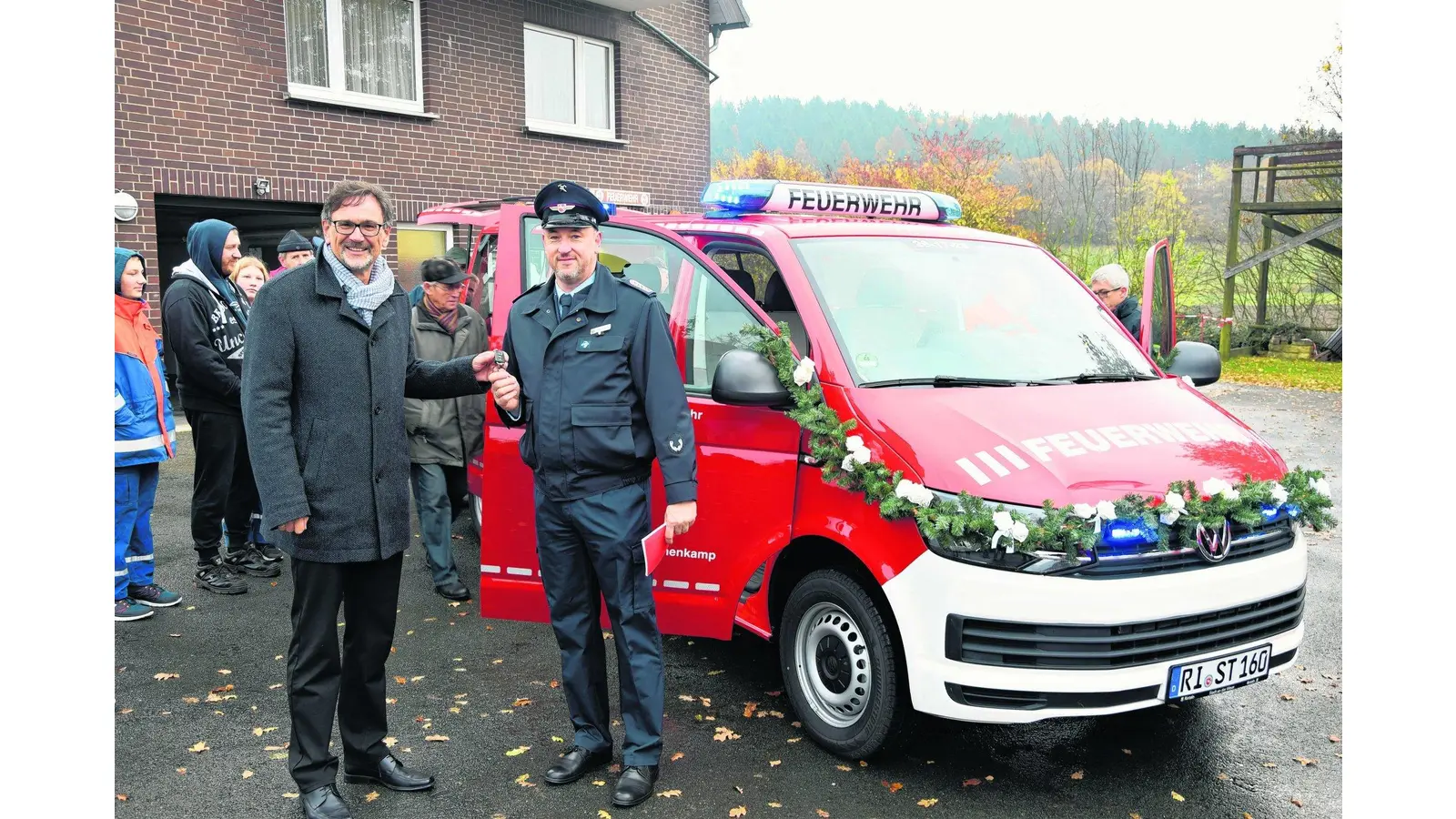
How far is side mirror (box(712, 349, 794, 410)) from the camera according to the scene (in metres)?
3.90

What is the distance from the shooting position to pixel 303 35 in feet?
38.2

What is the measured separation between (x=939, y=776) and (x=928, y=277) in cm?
200

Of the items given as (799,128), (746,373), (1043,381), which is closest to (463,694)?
(746,373)

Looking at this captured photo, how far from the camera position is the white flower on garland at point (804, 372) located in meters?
3.90

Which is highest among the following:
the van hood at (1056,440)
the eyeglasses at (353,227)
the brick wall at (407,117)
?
the brick wall at (407,117)

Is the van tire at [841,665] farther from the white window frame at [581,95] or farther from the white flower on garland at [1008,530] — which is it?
the white window frame at [581,95]

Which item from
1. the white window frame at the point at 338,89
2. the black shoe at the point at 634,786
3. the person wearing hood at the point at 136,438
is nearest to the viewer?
the black shoe at the point at 634,786

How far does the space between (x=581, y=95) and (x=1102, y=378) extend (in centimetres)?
1151

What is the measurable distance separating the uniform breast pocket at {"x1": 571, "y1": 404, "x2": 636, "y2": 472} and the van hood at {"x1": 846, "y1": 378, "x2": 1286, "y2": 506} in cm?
84

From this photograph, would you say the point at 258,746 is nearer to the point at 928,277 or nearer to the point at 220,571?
the point at 220,571

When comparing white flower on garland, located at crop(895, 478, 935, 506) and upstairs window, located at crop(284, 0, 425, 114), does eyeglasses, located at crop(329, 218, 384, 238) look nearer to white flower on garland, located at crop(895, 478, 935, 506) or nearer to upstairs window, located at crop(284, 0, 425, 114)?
white flower on garland, located at crop(895, 478, 935, 506)

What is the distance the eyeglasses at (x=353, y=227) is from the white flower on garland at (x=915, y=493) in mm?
1940

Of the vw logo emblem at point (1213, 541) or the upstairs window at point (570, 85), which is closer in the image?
the vw logo emblem at point (1213, 541)

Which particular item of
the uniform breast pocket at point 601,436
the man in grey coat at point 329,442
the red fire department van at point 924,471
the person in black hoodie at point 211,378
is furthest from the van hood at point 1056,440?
the person in black hoodie at point 211,378
